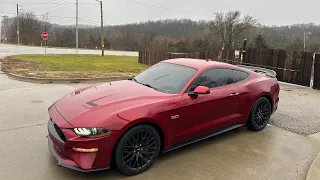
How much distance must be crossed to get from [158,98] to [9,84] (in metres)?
8.35

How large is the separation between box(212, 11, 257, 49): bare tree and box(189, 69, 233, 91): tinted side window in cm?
5192

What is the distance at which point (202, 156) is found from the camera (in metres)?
4.21

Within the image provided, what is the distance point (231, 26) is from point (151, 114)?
56.3m

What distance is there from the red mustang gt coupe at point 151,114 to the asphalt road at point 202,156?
9.9 inches

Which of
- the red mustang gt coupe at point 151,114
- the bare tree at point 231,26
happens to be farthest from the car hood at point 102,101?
the bare tree at point 231,26

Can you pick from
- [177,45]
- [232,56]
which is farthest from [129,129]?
[177,45]

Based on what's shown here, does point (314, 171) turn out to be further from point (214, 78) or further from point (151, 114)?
point (151, 114)

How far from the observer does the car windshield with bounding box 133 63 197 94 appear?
4262 mm

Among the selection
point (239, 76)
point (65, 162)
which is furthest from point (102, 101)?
point (239, 76)

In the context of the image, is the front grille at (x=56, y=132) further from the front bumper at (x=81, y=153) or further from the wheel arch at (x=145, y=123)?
the wheel arch at (x=145, y=123)

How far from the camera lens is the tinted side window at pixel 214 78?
441 cm

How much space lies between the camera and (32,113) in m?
6.30

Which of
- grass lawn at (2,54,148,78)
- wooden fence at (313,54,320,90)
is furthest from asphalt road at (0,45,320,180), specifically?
grass lawn at (2,54,148,78)

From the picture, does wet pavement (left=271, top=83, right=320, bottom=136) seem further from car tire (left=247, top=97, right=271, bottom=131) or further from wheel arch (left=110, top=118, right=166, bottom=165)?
wheel arch (left=110, top=118, right=166, bottom=165)
